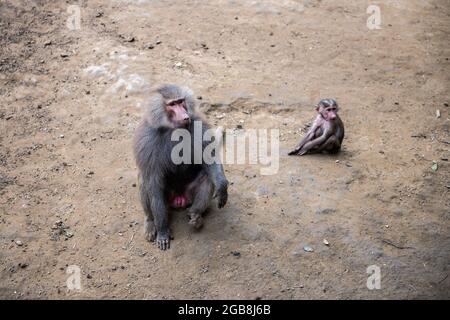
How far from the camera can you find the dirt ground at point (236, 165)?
4812 mm

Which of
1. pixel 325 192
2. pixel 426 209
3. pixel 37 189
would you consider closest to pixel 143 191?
pixel 37 189

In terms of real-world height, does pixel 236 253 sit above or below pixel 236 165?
below

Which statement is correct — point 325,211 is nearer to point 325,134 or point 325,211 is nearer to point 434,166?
point 325,134

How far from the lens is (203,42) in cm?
823

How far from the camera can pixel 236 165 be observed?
6117 millimetres

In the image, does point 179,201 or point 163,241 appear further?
point 179,201

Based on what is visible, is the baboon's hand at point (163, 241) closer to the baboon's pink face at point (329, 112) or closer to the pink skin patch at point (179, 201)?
the pink skin patch at point (179, 201)

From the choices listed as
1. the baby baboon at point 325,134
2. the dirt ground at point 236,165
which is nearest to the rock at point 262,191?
the dirt ground at point 236,165

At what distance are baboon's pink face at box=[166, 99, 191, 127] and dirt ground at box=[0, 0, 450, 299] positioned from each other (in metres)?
1.08

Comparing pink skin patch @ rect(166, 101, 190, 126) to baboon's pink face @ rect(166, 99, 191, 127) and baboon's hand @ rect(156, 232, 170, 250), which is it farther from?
baboon's hand @ rect(156, 232, 170, 250)

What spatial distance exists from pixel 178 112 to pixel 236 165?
146 centimetres

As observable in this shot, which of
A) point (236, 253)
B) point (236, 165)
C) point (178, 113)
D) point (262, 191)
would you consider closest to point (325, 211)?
point (262, 191)

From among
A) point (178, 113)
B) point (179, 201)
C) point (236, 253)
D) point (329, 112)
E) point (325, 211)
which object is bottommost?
point (236, 253)

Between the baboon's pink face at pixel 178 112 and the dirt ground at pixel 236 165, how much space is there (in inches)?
42.4
